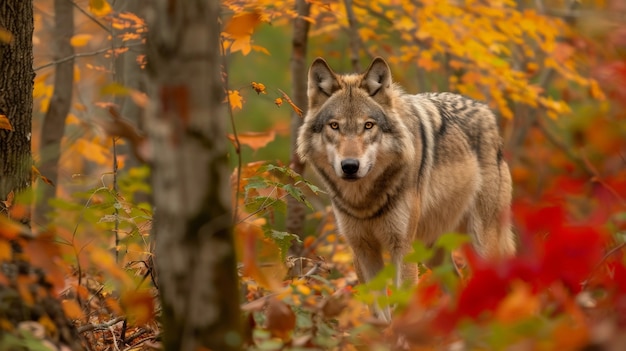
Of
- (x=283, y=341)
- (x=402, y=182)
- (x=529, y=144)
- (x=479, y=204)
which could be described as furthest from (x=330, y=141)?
(x=529, y=144)

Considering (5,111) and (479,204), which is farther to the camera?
(479,204)

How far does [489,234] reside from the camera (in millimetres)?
6648

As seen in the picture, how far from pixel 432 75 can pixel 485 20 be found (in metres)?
4.63

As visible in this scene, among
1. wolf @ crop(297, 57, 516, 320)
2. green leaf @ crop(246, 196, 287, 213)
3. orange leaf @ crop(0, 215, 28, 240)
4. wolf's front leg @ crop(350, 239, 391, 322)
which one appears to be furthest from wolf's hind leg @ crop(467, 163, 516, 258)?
orange leaf @ crop(0, 215, 28, 240)

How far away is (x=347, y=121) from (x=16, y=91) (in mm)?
2324

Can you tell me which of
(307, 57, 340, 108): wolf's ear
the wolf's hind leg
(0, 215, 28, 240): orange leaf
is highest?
(0, 215, 28, 240): orange leaf

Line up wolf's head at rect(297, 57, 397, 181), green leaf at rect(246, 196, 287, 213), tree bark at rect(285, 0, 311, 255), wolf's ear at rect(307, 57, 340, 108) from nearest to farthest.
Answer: green leaf at rect(246, 196, 287, 213) → wolf's head at rect(297, 57, 397, 181) → wolf's ear at rect(307, 57, 340, 108) → tree bark at rect(285, 0, 311, 255)

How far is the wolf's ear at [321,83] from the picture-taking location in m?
5.71

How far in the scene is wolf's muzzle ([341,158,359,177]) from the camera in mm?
5172

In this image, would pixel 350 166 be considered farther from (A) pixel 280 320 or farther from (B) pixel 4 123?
(A) pixel 280 320

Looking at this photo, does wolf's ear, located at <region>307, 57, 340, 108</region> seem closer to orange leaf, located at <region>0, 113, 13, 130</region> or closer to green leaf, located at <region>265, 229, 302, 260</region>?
green leaf, located at <region>265, 229, 302, 260</region>

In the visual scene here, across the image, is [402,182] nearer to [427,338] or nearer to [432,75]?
[427,338]

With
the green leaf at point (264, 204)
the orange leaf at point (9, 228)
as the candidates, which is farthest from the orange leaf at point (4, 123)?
the green leaf at point (264, 204)

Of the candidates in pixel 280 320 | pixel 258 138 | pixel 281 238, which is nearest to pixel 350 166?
pixel 281 238
